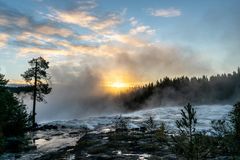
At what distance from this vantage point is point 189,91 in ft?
573

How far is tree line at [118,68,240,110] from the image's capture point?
6452 inches

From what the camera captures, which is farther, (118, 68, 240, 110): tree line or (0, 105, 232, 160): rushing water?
(118, 68, 240, 110): tree line

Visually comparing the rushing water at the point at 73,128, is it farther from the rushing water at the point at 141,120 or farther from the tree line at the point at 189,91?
the tree line at the point at 189,91

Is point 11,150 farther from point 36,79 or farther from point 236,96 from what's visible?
point 236,96

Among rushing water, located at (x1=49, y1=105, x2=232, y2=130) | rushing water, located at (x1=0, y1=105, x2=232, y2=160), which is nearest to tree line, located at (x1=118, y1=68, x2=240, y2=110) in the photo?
rushing water, located at (x1=49, y1=105, x2=232, y2=130)

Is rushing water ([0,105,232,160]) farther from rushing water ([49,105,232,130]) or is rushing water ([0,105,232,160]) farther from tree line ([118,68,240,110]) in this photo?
tree line ([118,68,240,110])

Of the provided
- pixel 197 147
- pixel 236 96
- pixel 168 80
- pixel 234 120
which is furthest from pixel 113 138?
pixel 168 80

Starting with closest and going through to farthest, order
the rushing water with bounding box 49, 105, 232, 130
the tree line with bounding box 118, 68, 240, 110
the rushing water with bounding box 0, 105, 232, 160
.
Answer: the rushing water with bounding box 0, 105, 232, 160, the rushing water with bounding box 49, 105, 232, 130, the tree line with bounding box 118, 68, 240, 110

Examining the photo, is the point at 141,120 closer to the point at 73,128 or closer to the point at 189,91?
the point at 73,128

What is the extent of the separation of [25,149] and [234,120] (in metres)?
21.2

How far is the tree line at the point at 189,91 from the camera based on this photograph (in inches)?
6452

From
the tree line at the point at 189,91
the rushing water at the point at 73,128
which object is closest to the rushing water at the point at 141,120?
the rushing water at the point at 73,128

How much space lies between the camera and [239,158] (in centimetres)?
1831

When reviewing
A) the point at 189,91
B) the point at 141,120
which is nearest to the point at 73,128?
the point at 141,120
